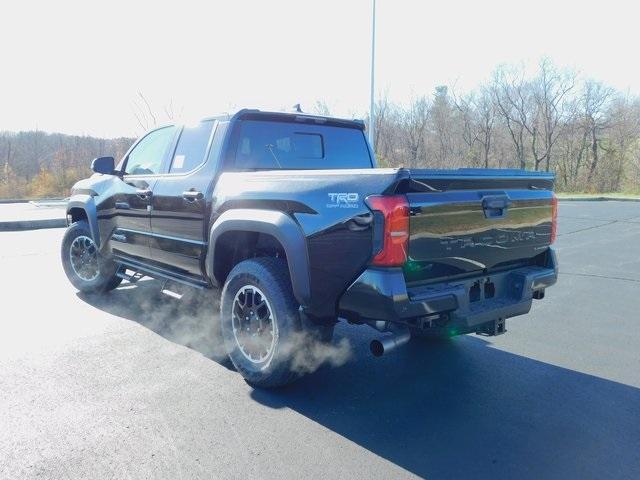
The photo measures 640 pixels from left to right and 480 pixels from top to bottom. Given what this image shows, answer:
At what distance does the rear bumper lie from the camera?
2.89m

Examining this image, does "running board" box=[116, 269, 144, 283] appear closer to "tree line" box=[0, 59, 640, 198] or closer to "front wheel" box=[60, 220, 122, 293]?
"front wheel" box=[60, 220, 122, 293]

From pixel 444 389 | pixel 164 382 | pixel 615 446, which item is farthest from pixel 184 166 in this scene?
pixel 615 446

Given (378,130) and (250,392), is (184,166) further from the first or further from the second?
(378,130)

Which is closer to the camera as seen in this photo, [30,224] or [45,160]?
[30,224]

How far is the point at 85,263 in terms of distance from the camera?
638 centimetres

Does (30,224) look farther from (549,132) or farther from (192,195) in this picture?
(549,132)

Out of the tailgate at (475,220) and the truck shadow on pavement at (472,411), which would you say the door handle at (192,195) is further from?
the tailgate at (475,220)

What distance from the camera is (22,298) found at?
20.2ft

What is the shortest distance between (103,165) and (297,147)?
216cm

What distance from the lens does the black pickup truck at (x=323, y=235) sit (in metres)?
2.96

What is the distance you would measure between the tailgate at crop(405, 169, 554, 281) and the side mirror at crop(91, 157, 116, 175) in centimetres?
369

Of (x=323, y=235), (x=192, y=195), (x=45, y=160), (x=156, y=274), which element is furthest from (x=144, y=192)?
(x=45, y=160)

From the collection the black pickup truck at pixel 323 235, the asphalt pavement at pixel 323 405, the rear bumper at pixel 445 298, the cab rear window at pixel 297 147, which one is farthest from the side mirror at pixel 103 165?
the rear bumper at pixel 445 298

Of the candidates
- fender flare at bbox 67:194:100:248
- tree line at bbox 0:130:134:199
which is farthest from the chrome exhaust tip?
tree line at bbox 0:130:134:199
